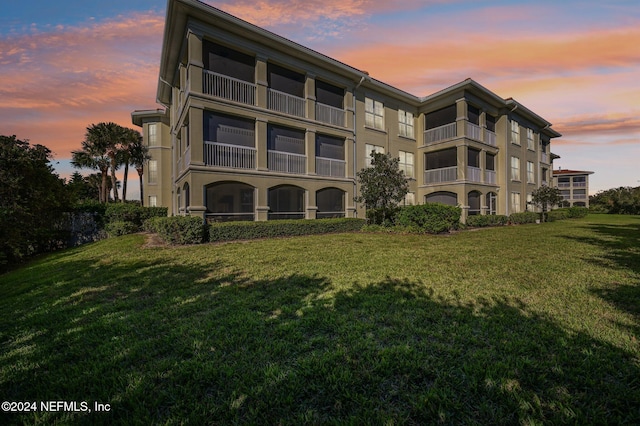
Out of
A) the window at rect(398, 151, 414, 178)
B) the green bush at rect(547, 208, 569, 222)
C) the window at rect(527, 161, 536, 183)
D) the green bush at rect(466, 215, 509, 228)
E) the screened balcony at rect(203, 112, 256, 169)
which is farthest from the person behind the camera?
the green bush at rect(547, 208, 569, 222)

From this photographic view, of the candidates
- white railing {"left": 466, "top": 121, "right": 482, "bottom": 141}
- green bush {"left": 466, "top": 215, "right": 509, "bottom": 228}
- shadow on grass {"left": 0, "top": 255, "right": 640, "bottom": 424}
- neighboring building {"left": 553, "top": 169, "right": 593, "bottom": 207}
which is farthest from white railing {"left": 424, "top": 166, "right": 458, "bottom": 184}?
neighboring building {"left": 553, "top": 169, "right": 593, "bottom": 207}

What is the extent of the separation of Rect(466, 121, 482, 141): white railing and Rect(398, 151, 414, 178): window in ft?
15.3

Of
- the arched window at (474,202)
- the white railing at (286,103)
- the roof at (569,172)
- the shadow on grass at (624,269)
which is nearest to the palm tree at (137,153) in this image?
the white railing at (286,103)

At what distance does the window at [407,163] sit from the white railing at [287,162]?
989 centimetres

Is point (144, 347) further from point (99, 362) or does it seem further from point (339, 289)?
point (339, 289)

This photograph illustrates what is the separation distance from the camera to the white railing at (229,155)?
44.7ft

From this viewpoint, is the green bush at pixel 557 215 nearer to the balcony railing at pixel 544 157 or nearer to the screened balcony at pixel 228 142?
the balcony railing at pixel 544 157

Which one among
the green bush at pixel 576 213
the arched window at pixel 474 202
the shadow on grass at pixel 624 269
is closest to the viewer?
the shadow on grass at pixel 624 269

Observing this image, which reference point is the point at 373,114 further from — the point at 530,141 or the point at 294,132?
the point at 530,141

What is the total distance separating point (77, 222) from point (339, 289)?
60.5 ft

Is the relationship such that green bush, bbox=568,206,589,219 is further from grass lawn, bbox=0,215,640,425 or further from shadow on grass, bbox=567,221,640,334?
grass lawn, bbox=0,215,640,425

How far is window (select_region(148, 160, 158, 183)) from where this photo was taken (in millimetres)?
25297

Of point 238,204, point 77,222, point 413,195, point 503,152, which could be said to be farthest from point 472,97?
point 77,222

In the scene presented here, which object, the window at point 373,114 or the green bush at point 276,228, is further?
the window at point 373,114
